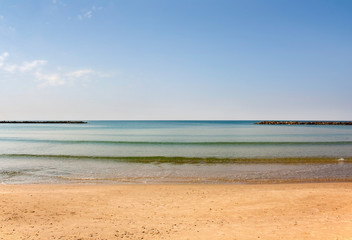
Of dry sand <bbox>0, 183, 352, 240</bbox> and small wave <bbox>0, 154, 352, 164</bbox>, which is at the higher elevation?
small wave <bbox>0, 154, 352, 164</bbox>

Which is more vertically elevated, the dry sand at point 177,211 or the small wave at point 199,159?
the small wave at point 199,159

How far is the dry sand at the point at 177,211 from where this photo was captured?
6.27 metres

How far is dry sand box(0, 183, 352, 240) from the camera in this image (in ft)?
20.6

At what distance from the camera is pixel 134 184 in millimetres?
12141

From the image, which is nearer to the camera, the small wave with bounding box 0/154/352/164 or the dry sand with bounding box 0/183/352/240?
the dry sand with bounding box 0/183/352/240

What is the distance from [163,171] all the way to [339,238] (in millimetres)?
10531

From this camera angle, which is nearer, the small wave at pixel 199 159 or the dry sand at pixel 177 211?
the dry sand at pixel 177 211

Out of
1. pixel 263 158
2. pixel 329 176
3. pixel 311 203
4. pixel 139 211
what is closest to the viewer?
pixel 139 211

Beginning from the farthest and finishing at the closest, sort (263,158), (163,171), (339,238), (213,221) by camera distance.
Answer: (263,158) → (163,171) → (213,221) → (339,238)

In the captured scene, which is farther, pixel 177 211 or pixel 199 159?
pixel 199 159

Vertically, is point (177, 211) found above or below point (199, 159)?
below

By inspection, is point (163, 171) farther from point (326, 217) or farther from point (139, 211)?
point (326, 217)

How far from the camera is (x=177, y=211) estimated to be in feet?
26.4

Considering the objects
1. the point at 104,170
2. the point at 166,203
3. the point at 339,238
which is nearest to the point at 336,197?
the point at 339,238
